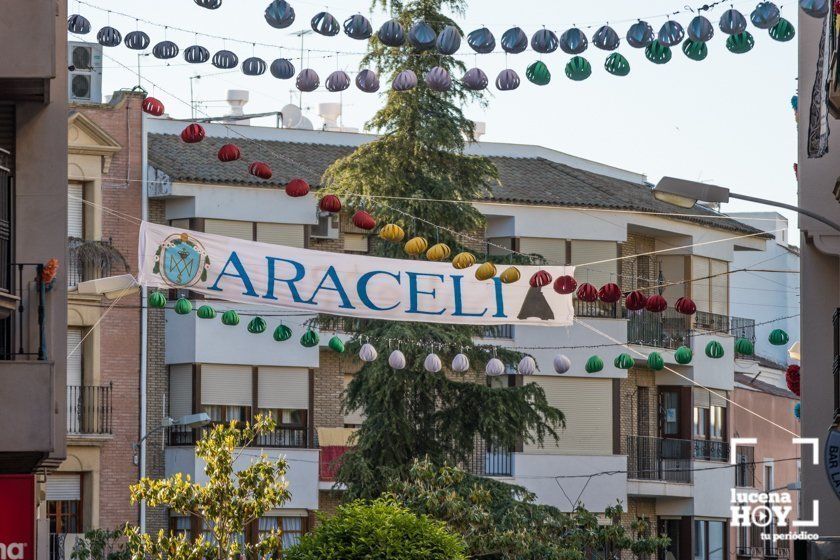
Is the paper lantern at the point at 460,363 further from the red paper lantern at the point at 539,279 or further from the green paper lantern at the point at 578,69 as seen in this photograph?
the green paper lantern at the point at 578,69

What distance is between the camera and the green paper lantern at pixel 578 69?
23156 mm

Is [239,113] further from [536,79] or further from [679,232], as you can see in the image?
[536,79]

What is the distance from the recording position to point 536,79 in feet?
77.3

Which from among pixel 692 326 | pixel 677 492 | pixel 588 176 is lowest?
pixel 677 492

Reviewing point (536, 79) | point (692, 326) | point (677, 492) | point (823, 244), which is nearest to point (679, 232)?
point (692, 326)

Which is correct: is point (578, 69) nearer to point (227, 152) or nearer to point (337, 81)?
point (337, 81)

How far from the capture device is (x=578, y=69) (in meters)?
23.2

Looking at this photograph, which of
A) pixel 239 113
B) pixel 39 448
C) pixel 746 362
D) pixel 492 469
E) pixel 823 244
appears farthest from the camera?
pixel 746 362

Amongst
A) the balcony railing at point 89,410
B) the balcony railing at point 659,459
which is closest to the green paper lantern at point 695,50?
the balcony railing at point 89,410

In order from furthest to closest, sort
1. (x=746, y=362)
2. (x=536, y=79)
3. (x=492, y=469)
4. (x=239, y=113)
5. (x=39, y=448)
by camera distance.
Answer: (x=746, y=362)
(x=239, y=113)
(x=492, y=469)
(x=536, y=79)
(x=39, y=448)

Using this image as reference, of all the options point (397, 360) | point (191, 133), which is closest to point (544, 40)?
point (191, 133)

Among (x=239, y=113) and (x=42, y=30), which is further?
(x=239, y=113)

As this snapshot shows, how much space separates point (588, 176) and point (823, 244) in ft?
80.6

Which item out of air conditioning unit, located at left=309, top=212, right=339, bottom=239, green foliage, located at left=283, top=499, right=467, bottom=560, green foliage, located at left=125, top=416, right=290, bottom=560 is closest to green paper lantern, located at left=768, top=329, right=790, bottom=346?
green foliage, located at left=125, top=416, right=290, bottom=560
